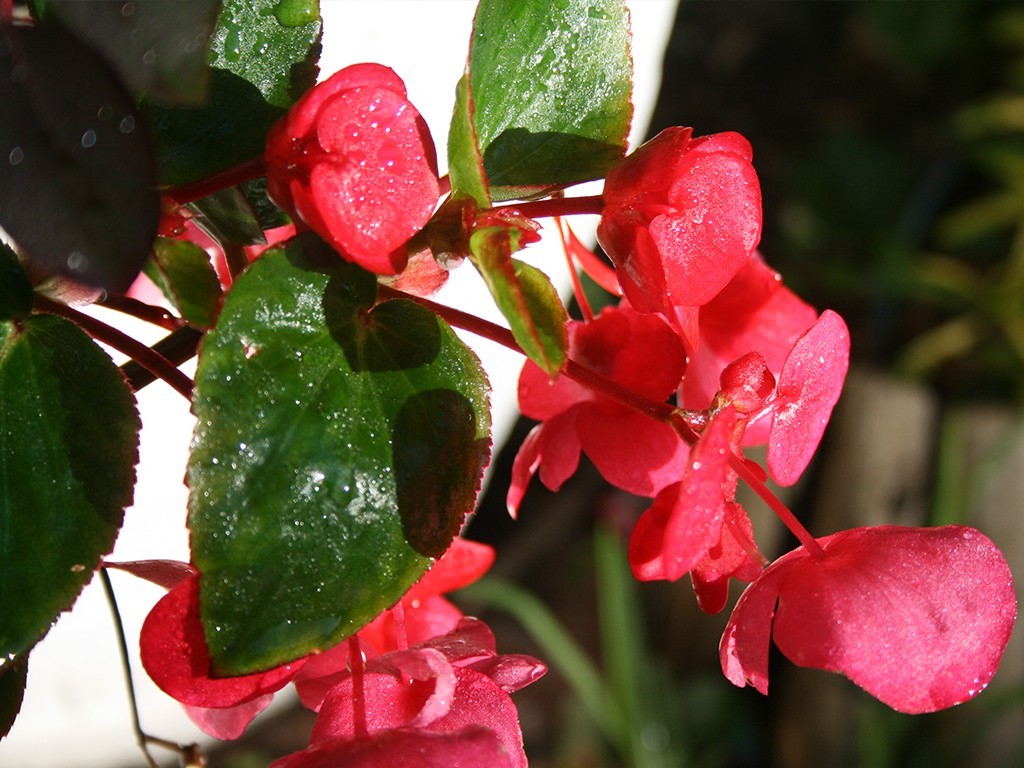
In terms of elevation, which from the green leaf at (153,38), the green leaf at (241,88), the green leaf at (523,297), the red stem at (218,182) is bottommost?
the green leaf at (523,297)

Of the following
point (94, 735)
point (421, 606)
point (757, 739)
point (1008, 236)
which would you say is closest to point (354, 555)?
point (421, 606)

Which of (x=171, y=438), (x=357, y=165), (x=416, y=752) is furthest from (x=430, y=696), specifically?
(x=171, y=438)

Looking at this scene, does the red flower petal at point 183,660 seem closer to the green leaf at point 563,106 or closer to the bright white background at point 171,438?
the green leaf at point 563,106

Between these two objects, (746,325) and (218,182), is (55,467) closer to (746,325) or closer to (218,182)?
(218,182)

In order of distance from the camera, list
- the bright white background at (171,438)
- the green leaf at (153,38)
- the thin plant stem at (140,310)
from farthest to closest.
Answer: the bright white background at (171,438) < the thin plant stem at (140,310) < the green leaf at (153,38)

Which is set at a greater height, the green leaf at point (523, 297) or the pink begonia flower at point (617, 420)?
the green leaf at point (523, 297)

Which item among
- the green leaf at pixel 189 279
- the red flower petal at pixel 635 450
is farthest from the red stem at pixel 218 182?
the red flower petal at pixel 635 450

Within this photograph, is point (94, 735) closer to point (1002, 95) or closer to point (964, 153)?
point (964, 153)
